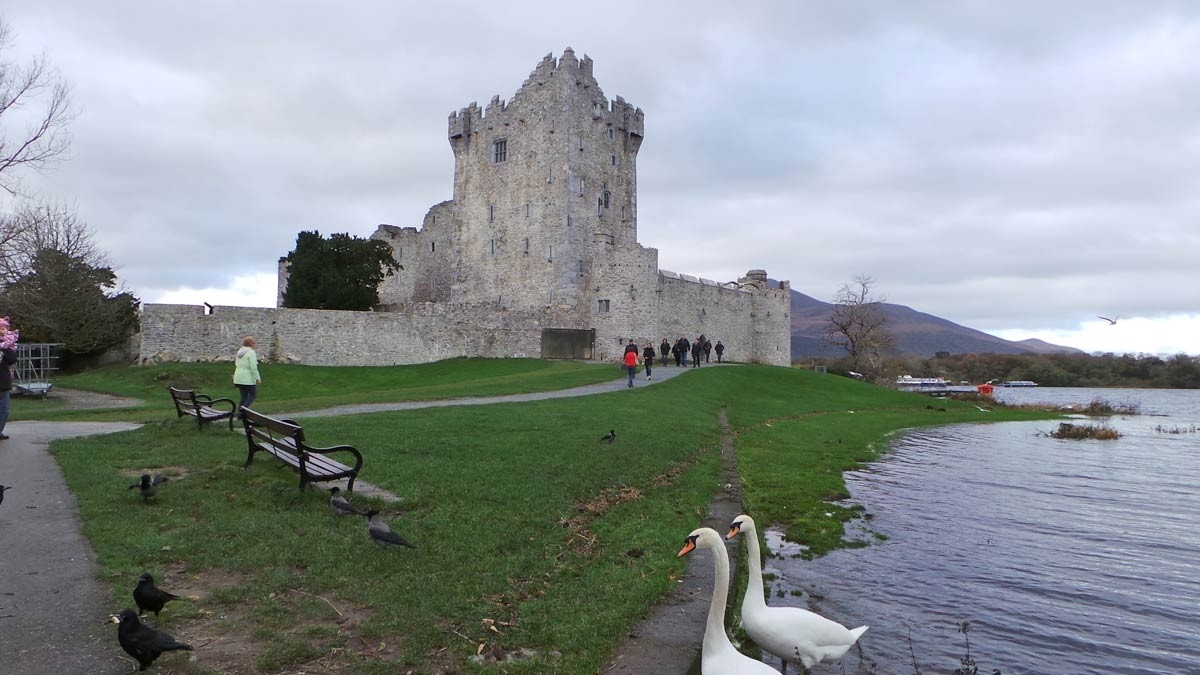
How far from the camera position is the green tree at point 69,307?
28828 mm

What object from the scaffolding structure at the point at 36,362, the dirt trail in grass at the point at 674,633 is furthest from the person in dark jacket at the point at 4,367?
the scaffolding structure at the point at 36,362

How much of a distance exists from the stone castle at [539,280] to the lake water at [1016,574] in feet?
84.7

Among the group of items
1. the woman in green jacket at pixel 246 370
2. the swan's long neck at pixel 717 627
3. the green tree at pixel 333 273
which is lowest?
the swan's long neck at pixel 717 627

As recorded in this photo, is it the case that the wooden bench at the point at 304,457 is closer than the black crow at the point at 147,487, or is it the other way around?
the black crow at the point at 147,487

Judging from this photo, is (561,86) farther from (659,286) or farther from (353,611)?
(353,611)

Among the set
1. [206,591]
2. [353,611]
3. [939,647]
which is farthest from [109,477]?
[939,647]

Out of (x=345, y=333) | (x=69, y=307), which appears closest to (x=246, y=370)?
(x=345, y=333)

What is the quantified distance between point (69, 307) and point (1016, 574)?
38.7 meters

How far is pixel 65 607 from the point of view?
16.2ft

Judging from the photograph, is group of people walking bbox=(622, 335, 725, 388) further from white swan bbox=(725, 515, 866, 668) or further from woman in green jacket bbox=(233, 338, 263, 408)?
white swan bbox=(725, 515, 866, 668)

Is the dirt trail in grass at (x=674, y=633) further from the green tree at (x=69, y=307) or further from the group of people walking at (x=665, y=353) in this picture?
the green tree at (x=69, y=307)

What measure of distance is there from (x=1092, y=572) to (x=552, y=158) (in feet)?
125

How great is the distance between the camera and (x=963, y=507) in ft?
39.8

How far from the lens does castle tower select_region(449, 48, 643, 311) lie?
42531mm
